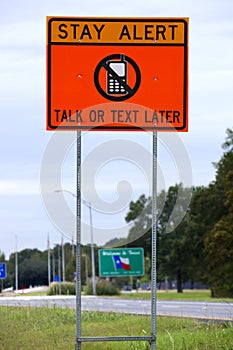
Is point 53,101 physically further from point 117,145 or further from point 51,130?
point 117,145

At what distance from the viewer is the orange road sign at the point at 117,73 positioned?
10641 millimetres

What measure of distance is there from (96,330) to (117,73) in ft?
32.1

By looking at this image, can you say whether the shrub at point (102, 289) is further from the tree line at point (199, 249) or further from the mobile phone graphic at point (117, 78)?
the mobile phone graphic at point (117, 78)

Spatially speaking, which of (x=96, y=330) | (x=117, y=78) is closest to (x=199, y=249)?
(x=96, y=330)

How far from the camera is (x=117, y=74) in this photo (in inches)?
424

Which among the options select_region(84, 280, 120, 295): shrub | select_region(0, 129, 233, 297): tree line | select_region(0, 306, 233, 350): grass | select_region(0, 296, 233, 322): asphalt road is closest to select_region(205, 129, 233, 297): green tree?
select_region(0, 129, 233, 297): tree line

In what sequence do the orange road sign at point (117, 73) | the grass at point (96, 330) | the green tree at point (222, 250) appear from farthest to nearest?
the green tree at point (222, 250) < the grass at point (96, 330) < the orange road sign at point (117, 73)

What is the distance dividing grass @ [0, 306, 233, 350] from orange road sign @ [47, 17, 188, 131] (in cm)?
404

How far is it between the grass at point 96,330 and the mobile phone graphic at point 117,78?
4317 millimetres

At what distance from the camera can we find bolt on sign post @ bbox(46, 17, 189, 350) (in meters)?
10.6

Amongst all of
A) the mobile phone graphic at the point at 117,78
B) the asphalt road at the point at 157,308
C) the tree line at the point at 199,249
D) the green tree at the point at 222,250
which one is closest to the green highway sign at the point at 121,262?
the tree line at the point at 199,249

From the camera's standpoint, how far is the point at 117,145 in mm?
11172

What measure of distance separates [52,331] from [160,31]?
9.55 meters

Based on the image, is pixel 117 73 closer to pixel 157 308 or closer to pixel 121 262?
pixel 157 308
